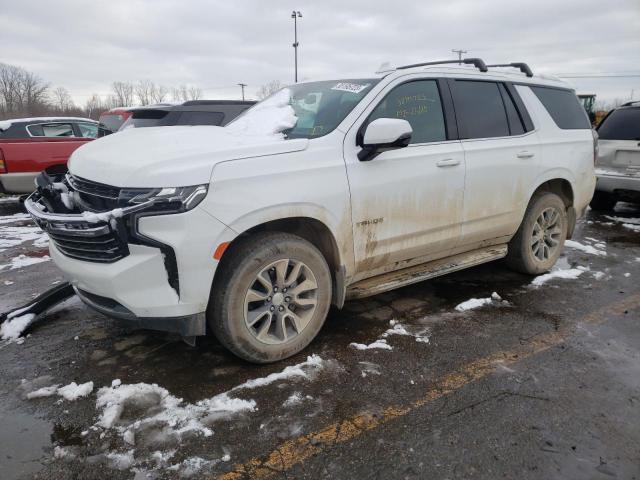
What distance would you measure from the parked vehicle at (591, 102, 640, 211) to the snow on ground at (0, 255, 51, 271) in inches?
322

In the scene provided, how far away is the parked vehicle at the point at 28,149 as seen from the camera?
8227 mm

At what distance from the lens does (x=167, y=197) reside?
2531mm

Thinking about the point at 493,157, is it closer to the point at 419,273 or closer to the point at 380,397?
the point at 419,273

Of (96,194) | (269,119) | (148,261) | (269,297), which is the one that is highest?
(269,119)

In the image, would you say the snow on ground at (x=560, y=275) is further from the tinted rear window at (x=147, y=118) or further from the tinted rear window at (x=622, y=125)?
the tinted rear window at (x=147, y=118)

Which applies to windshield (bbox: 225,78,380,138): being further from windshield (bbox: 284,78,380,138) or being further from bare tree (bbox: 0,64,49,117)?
bare tree (bbox: 0,64,49,117)

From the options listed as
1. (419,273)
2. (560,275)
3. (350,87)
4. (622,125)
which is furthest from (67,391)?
(622,125)

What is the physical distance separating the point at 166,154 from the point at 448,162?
2.18m

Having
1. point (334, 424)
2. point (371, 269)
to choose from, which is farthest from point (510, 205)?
point (334, 424)

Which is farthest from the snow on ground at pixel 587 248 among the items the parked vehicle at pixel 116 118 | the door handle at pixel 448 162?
the parked vehicle at pixel 116 118

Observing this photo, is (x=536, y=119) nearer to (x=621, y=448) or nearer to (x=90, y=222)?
(x=621, y=448)

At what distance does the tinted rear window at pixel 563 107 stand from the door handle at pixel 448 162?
159 cm

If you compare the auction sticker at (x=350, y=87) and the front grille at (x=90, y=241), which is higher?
the auction sticker at (x=350, y=87)

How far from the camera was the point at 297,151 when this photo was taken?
2979 millimetres
